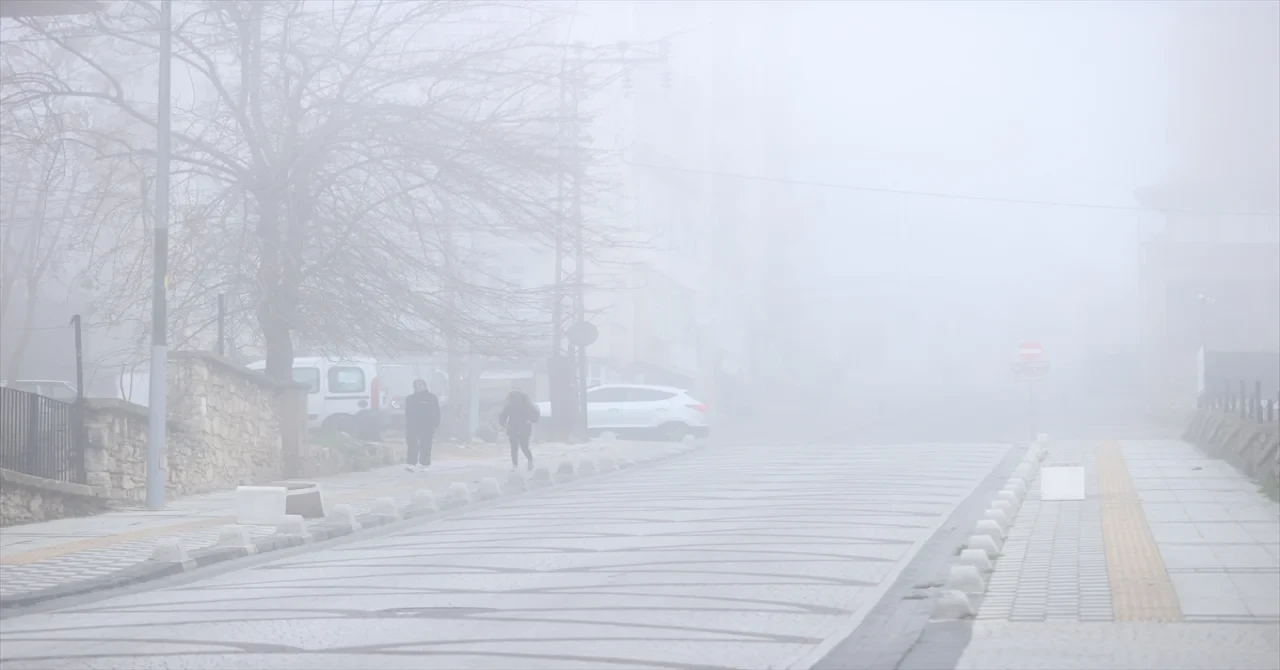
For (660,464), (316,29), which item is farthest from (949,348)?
(316,29)

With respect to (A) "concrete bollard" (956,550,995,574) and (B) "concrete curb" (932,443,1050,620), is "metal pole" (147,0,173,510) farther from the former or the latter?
(A) "concrete bollard" (956,550,995,574)

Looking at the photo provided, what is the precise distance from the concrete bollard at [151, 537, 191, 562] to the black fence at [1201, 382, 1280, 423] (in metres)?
15.9

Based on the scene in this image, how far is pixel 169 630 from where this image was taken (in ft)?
30.5

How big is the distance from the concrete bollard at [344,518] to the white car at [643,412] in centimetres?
2063

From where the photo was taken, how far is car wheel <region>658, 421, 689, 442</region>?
37.4 m

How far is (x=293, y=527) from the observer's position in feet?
49.3

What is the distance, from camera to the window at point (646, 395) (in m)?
37.9

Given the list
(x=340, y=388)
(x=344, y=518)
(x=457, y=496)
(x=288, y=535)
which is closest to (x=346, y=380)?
(x=340, y=388)

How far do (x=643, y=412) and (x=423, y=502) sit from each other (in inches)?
776

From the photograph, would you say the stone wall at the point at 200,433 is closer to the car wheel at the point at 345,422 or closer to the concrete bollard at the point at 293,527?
the concrete bollard at the point at 293,527

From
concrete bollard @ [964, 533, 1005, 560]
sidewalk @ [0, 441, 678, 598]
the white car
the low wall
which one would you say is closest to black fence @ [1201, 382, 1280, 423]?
the low wall

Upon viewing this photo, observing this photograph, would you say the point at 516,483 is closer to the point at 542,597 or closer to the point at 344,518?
the point at 344,518

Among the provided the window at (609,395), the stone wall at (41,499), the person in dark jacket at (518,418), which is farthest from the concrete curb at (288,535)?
the window at (609,395)

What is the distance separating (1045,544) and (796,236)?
58.0 m
